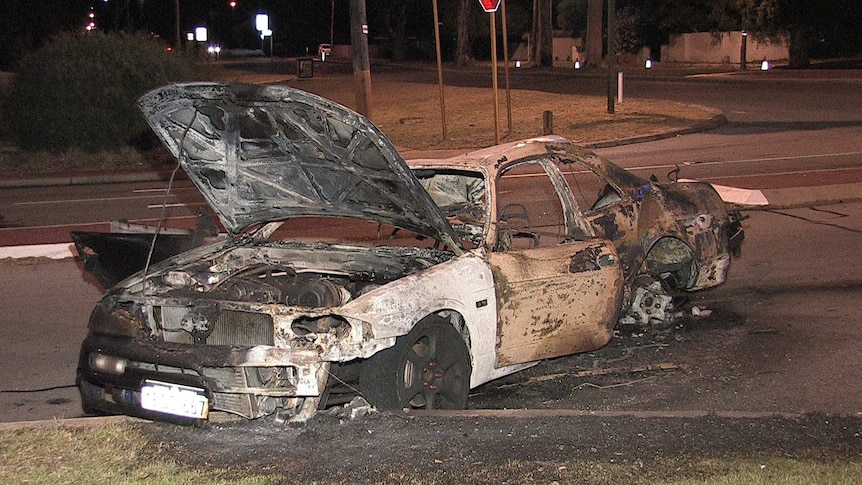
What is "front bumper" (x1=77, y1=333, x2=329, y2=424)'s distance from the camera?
524cm

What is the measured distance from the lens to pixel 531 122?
2584 centimetres

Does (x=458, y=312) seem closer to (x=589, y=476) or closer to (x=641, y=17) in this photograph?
(x=589, y=476)

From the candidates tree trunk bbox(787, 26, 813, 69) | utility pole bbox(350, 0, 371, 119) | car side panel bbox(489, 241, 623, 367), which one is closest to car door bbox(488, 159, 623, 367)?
car side panel bbox(489, 241, 623, 367)

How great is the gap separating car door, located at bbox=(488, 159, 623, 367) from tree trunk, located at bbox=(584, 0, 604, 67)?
48416 millimetres

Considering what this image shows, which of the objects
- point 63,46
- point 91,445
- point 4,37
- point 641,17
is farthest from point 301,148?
point 4,37

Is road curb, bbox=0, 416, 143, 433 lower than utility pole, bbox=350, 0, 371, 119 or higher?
lower

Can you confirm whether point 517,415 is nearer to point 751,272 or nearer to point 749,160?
point 751,272

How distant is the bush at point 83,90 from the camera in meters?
23.7

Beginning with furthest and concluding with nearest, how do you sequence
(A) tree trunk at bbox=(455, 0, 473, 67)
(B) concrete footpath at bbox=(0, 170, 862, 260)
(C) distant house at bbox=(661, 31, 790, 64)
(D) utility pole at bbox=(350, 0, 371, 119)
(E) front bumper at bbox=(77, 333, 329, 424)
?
(A) tree trunk at bbox=(455, 0, 473, 67) → (C) distant house at bbox=(661, 31, 790, 64) → (D) utility pole at bbox=(350, 0, 371, 119) → (B) concrete footpath at bbox=(0, 170, 862, 260) → (E) front bumper at bbox=(77, 333, 329, 424)

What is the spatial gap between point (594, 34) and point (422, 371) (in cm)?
5195

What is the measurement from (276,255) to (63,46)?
1940cm

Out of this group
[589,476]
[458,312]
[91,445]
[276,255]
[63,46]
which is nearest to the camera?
[589,476]

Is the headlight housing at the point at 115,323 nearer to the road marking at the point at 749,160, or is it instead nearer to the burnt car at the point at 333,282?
the burnt car at the point at 333,282

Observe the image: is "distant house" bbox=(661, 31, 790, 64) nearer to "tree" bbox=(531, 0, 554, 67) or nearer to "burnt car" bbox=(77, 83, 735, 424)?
"tree" bbox=(531, 0, 554, 67)
